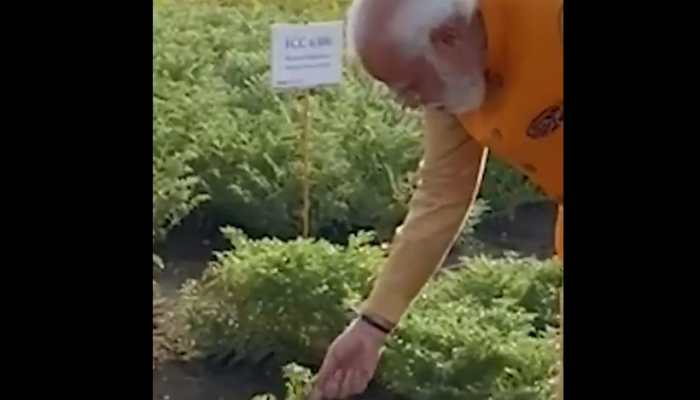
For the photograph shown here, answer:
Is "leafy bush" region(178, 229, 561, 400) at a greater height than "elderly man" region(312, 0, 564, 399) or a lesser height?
lesser

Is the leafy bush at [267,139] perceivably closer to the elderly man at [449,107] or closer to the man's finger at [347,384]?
the elderly man at [449,107]

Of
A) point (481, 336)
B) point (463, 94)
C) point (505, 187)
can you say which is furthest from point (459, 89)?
point (481, 336)

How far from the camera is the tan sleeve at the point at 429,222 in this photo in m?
Result: 1.56

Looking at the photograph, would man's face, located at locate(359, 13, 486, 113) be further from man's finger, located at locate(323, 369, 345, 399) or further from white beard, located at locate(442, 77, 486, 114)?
man's finger, located at locate(323, 369, 345, 399)

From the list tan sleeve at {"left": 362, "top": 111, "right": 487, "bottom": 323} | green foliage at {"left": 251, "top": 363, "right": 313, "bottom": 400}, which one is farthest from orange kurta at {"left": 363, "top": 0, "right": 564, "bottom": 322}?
green foliage at {"left": 251, "top": 363, "right": 313, "bottom": 400}

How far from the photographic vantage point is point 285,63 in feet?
4.88

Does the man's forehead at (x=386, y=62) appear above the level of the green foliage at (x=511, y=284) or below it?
above

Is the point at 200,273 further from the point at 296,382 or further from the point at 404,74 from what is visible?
the point at 404,74

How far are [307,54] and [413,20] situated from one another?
124mm

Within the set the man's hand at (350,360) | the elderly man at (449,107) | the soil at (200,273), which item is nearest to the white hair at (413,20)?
the elderly man at (449,107)

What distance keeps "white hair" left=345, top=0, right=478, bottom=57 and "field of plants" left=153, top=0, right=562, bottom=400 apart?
1.7 inches

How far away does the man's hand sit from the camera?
5.15ft

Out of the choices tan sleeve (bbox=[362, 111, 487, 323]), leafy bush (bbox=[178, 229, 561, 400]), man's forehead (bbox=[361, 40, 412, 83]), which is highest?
man's forehead (bbox=[361, 40, 412, 83])
